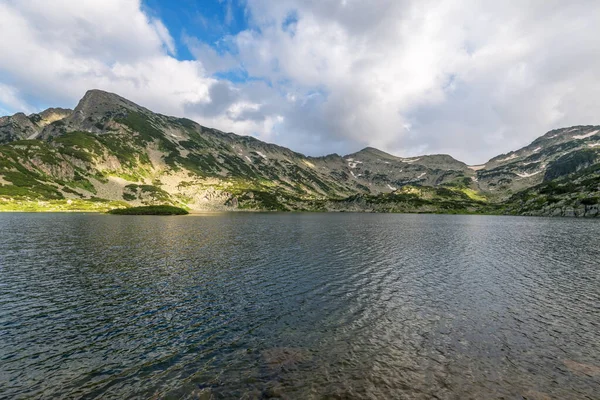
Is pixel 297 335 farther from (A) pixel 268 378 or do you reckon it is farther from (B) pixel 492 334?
(B) pixel 492 334

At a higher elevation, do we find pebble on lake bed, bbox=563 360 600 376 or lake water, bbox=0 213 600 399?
lake water, bbox=0 213 600 399

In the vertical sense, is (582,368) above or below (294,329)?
below

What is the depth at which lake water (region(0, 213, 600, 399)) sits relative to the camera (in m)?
18.4

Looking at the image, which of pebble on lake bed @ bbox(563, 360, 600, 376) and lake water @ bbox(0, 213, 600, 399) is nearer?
lake water @ bbox(0, 213, 600, 399)

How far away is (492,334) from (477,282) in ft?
63.7

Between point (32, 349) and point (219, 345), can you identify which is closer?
point (32, 349)

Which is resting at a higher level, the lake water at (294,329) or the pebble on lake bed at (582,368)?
the lake water at (294,329)

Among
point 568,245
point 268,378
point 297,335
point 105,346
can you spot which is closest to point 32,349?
point 105,346

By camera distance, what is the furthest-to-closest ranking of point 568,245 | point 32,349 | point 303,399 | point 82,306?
point 568,245, point 82,306, point 32,349, point 303,399

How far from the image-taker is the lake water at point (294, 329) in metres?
18.4

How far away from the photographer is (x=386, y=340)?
24.7 m

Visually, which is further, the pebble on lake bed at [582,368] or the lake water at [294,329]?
the pebble on lake bed at [582,368]

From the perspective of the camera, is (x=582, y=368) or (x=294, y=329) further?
(x=294, y=329)

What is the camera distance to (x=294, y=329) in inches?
1032
